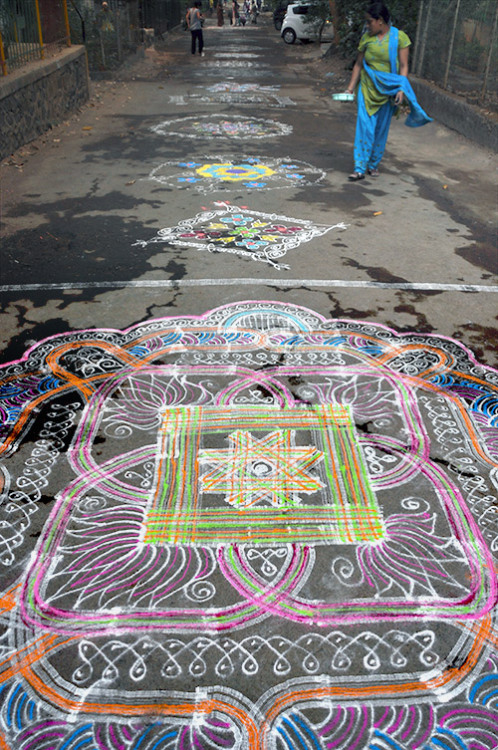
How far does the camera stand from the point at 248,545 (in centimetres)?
215

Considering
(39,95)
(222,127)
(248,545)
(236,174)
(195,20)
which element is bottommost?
(248,545)

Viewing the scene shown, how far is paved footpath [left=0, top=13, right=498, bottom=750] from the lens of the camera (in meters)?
1.68

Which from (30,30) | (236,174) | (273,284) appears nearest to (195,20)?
(30,30)

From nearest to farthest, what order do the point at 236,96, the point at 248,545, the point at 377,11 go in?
the point at 248,545, the point at 377,11, the point at 236,96

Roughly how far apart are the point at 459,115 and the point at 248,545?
28.2 feet

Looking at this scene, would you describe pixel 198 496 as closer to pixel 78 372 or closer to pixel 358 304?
pixel 78 372

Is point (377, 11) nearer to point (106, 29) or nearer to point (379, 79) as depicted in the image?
point (379, 79)

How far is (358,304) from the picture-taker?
12.6 feet

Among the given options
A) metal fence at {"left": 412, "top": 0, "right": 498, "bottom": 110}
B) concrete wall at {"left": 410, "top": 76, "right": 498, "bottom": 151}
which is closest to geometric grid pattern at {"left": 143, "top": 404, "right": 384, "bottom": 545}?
concrete wall at {"left": 410, "top": 76, "right": 498, "bottom": 151}

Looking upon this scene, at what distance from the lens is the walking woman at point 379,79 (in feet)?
19.0

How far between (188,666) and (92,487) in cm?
90

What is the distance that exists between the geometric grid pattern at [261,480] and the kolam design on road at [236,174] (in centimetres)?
388

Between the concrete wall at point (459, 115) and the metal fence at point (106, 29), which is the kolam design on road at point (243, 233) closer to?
the concrete wall at point (459, 115)

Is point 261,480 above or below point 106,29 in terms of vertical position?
below
